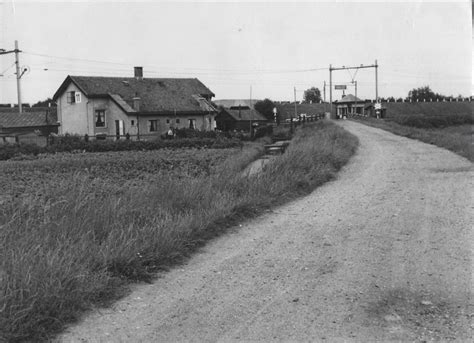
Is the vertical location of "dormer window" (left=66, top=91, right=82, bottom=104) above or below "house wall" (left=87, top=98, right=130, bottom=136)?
above

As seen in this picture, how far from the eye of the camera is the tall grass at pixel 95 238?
451cm

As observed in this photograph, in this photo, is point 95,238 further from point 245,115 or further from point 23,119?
point 245,115

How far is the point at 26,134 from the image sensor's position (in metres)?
50.0

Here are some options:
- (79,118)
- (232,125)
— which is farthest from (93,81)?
(232,125)

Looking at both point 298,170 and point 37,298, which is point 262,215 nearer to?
point 298,170

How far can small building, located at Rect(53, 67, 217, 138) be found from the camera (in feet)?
181

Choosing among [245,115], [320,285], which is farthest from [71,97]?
[320,285]

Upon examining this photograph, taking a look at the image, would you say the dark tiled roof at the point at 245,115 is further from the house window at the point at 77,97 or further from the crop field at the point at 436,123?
the house window at the point at 77,97

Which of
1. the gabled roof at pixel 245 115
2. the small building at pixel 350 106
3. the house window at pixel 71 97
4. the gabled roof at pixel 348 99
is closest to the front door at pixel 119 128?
the house window at pixel 71 97

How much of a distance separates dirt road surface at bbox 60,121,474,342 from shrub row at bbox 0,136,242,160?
3323 centimetres

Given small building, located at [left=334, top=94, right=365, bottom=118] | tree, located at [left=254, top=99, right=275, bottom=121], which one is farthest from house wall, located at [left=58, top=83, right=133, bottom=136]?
small building, located at [left=334, top=94, right=365, bottom=118]

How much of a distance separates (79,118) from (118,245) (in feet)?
172

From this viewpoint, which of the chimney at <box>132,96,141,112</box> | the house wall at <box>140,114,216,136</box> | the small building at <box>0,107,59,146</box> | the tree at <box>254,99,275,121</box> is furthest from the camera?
the tree at <box>254,99,275,121</box>

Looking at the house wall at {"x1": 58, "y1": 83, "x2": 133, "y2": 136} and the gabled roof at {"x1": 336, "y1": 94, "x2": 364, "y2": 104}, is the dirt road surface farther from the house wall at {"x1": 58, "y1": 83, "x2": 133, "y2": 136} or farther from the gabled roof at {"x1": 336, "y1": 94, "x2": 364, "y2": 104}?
the gabled roof at {"x1": 336, "y1": 94, "x2": 364, "y2": 104}
